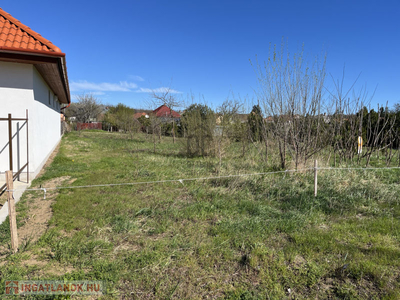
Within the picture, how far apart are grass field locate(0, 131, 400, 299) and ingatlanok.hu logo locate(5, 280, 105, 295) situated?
82mm

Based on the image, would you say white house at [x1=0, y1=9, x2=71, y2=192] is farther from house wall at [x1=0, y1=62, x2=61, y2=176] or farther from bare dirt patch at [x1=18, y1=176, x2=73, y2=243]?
bare dirt patch at [x1=18, y1=176, x2=73, y2=243]

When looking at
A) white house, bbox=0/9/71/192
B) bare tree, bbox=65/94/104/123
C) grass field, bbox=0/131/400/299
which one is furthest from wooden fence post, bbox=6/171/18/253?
bare tree, bbox=65/94/104/123

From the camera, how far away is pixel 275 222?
3.66 meters

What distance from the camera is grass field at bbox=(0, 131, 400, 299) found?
7.73ft

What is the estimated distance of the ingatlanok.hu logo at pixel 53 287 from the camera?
7.13 ft

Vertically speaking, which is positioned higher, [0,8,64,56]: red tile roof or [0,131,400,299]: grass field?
[0,8,64,56]: red tile roof

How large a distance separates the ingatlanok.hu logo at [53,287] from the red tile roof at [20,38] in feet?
14.0

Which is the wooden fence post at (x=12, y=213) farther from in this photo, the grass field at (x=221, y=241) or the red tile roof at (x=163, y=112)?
the red tile roof at (x=163, y=112)

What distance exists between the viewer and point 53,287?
223 centimetres

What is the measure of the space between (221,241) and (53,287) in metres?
1.83

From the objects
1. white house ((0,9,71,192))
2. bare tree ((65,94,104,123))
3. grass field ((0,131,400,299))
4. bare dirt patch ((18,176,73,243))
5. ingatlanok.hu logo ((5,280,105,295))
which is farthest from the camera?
bare tree ((65,94,104,123))

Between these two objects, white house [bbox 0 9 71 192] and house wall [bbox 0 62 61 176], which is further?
house wall [bbox 0 62 61 176]

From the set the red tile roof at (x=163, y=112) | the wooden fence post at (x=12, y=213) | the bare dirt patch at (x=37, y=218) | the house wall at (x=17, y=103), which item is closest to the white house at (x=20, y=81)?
the house wall at (x=17, y=103)

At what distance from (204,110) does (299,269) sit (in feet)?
26.2
